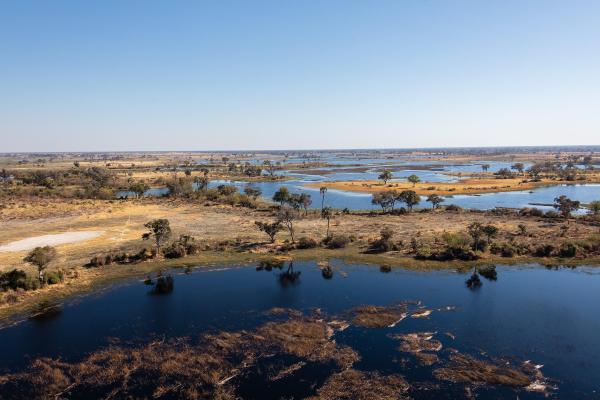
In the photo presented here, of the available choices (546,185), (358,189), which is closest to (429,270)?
(358,189)

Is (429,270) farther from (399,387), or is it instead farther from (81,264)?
(81,264)

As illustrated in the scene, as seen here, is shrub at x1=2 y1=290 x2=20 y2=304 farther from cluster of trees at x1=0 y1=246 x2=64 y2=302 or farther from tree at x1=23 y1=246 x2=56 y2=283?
tree at x1=23 y1=246 x2=56 y2=283

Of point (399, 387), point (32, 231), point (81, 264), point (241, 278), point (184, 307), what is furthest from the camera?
point (32, 231)

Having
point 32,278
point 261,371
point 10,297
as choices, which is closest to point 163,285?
point 32,278

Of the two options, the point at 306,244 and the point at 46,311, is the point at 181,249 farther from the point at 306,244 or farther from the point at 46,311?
the point at 46,311

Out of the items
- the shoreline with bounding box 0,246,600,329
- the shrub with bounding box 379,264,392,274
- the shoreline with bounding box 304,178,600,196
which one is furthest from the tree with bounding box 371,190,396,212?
the shrub with bounding box 379,264,392,274

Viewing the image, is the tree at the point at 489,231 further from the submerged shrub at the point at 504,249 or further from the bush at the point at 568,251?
the bush at the point at 568,251
